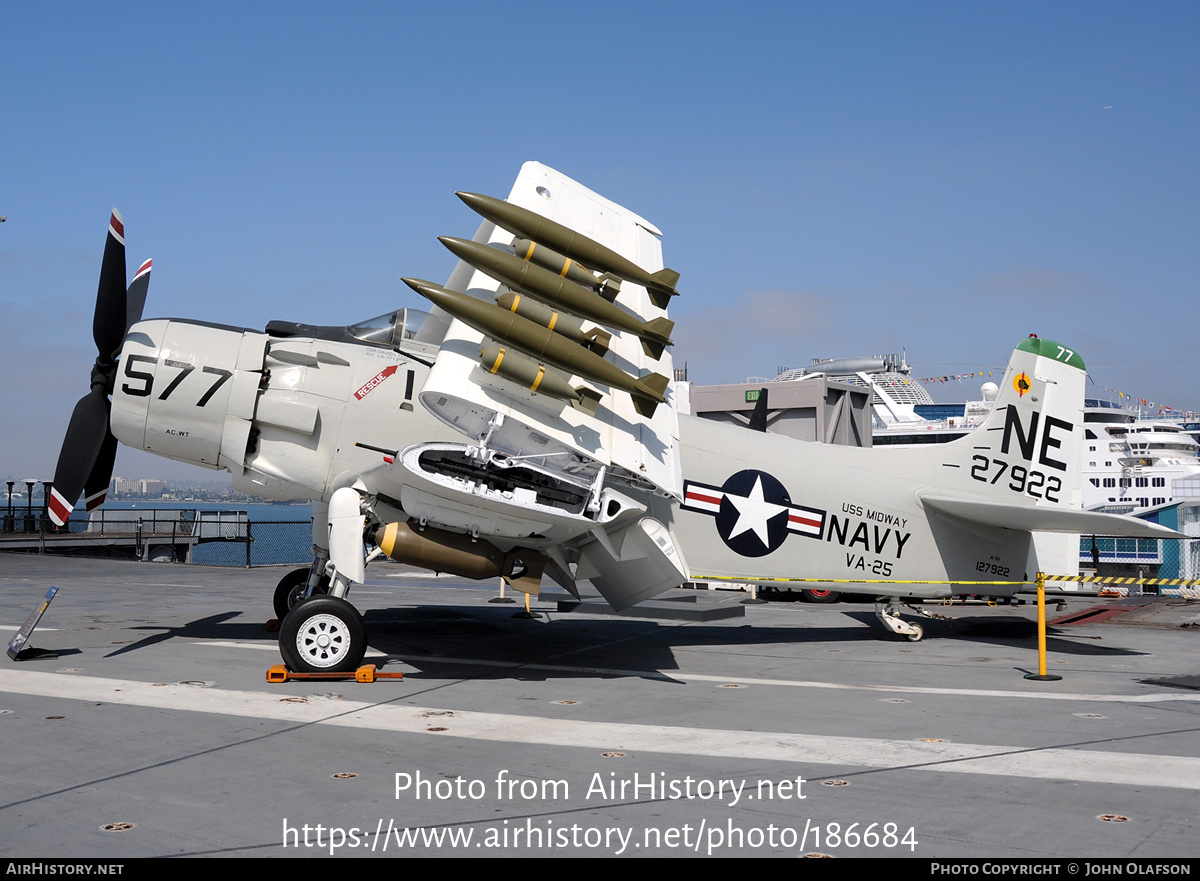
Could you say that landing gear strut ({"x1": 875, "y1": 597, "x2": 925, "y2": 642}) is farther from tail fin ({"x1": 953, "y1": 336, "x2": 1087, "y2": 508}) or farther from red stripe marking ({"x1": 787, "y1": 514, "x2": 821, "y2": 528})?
red stripe marking ({"x1": 787, "y1": 514, "x2": 821, "y2": 528})

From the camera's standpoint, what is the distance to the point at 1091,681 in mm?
10367

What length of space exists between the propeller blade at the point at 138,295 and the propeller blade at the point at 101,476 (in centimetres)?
150

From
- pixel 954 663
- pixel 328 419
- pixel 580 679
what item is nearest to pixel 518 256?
pixel 328 419

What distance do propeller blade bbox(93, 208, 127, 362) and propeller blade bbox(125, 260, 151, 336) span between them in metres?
0.75

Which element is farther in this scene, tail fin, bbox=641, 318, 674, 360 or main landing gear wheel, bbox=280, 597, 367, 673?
tail fin, bbox=641, 318, 674, 360

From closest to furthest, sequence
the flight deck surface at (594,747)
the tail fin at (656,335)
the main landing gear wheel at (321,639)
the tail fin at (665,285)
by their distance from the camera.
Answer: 1. the flight deck surface at (594,747)
2. the main landing gear wheel at (321,639)
3. the tail fin at (656,335)
4. the tail fin at (665,285)

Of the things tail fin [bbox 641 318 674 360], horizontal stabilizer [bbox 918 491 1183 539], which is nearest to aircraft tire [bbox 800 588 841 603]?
horizontal stabilizer [bbox 918 491 1183 539]

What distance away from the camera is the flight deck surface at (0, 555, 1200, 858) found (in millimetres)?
5047

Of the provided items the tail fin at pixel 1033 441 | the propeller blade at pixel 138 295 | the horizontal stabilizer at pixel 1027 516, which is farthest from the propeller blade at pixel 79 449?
the tail fin at pixel 1033 441

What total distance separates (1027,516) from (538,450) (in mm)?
7303

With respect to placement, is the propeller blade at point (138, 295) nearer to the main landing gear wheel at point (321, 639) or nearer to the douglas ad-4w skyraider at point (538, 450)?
the douglas ad-4w skyraider at point (538, 450)

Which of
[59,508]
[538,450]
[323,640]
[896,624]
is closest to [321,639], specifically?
[323,640]

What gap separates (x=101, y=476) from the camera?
11656mm

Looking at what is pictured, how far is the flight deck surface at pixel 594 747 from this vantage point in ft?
16.6
